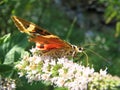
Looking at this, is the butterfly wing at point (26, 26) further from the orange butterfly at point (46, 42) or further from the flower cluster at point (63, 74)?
the flower cluster at point (63, 74)

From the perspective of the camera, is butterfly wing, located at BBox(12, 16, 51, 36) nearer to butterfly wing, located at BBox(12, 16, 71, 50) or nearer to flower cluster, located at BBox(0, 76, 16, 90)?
butterfly wing, located at BBox(12, 16, 71, 50)

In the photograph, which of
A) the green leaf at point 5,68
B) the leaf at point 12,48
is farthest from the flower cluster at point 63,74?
the leaf at point 12,48

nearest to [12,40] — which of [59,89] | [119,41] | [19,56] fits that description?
[19,56]

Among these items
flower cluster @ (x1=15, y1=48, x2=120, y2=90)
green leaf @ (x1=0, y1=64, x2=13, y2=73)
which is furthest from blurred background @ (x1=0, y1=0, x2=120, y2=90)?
flower cluster @ (x1=15, y1=48, x2=120, y2=90)

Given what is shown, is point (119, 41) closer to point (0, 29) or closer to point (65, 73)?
point (0, 29)

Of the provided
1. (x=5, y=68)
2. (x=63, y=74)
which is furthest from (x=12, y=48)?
(x=63, y=74)

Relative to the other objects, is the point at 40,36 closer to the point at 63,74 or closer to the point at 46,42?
the point at 46,42
